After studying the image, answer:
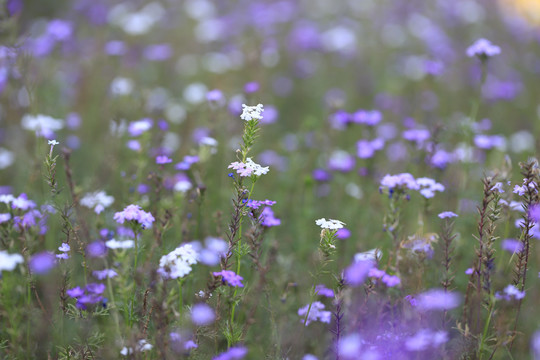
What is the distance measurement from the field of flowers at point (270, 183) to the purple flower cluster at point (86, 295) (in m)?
0.01

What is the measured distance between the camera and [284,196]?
5.06 metres

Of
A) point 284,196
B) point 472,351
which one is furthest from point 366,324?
point 284,196

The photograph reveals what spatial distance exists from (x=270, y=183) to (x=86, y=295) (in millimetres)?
2771

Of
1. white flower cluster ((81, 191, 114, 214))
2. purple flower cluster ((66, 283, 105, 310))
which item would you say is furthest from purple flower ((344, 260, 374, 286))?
white flower cluster ((81, 191, 114, 214))

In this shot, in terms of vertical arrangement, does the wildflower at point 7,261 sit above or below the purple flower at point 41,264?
above

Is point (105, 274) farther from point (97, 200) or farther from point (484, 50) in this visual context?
point (484, 50)

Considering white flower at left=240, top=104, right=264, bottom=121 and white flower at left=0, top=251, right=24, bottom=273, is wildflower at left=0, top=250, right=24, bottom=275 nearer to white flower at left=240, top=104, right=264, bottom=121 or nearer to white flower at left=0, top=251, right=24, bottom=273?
white flower at left=0, top=251, right=24, bottom=273

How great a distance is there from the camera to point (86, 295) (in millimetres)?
2818

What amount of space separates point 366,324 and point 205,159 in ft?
4.97

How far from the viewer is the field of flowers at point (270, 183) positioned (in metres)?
2.60

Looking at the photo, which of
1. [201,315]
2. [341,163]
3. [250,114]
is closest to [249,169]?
[250,114]

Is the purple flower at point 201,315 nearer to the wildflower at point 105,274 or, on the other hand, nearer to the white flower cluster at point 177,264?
the white flower cluster at point 177,264

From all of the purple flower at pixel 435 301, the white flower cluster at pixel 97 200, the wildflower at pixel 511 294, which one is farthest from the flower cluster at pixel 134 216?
the wildflower at pixel 511 294

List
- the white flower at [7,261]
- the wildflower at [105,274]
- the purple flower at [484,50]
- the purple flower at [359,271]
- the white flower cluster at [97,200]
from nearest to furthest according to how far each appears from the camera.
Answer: the white flower at [7,261] < the wildflower at [105,274] < the purple flower at [359,271] < the white flower cluster at [97,200] < the purple flower at [484,50]
